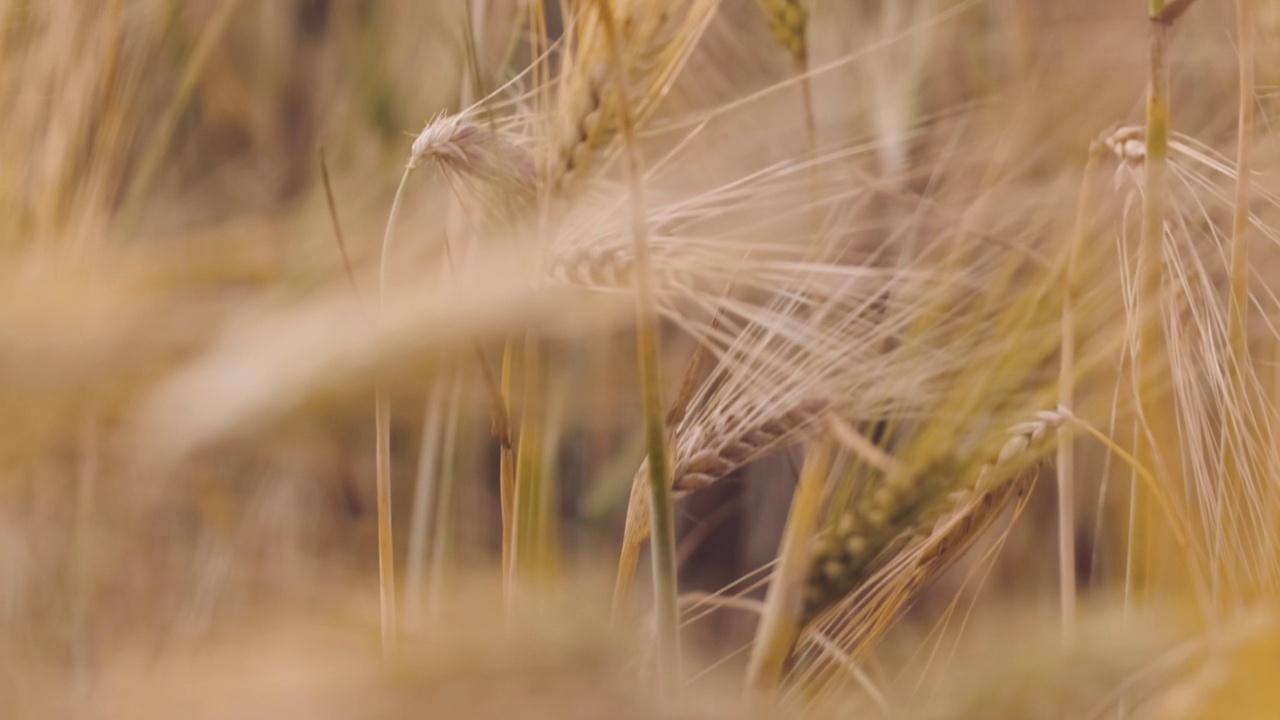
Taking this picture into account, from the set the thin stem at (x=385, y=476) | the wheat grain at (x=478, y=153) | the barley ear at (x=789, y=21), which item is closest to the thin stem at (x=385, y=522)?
the thin stem at (x=385, y=476)

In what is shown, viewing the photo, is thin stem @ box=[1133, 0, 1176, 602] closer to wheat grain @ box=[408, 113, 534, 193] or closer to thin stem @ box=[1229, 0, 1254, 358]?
thin stem @ box=[1229, 0, 1254, 358]

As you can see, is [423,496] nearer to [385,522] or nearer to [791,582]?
[385,522]

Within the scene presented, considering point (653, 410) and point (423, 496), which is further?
point (423, 496)

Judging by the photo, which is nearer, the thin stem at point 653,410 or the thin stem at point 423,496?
the thin stem at point 653,410

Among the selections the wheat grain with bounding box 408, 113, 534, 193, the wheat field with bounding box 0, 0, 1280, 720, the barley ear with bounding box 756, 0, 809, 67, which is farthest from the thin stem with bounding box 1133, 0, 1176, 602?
the wheat grain with bounding box 408, 113, 534, 193

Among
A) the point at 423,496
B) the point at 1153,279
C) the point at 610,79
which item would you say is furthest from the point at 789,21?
the point at 423,496

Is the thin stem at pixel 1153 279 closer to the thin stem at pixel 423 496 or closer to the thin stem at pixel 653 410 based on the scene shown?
the thin stem at pixel 653 410

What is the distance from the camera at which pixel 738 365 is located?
16.4 inches

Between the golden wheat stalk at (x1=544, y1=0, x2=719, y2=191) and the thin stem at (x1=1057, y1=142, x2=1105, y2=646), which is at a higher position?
the golden wheat stalk at (x1=544, y1=0, x2=719, y2=191)

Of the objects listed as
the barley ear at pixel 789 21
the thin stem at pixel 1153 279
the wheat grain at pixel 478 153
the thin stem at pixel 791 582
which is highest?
the barley ear at pixel 789 21

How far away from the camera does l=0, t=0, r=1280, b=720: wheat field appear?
1.30 ft

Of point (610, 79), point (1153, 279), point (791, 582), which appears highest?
point (610, 79)

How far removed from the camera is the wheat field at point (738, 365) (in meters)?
0.40

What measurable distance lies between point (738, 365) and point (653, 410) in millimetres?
67
